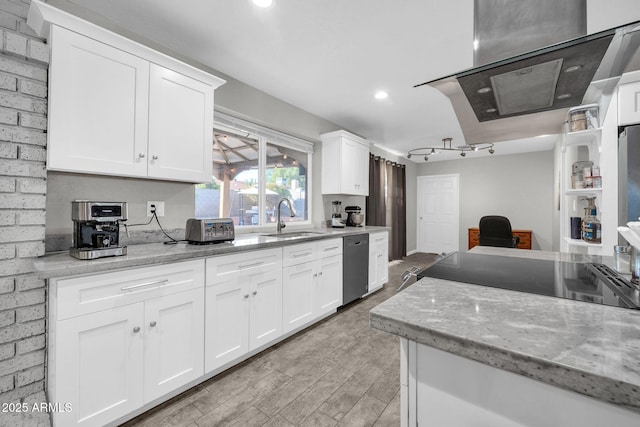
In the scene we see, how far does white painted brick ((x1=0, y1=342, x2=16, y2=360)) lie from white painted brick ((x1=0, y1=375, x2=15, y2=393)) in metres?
0.11

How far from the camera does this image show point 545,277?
43.4 inches

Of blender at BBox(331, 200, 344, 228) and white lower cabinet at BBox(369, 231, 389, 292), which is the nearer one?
white lower cabinet at BBox(369, 231, 389, 292)

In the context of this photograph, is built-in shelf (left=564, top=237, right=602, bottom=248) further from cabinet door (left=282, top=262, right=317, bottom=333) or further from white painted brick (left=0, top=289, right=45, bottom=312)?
white painted brick (left=0, top=289, right=45, bottom=312)

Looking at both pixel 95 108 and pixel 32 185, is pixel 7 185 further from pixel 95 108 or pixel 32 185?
pixel 95 108

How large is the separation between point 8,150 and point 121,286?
0.95 m

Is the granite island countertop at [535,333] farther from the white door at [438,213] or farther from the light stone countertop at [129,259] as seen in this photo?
the white door at [438,213]

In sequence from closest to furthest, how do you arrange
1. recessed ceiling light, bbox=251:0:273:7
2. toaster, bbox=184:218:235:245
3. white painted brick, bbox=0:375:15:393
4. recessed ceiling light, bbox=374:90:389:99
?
white painted brick, bbox=0:375:15:393, recessed ceiling light, bbox=251:0:273:7, toaster, bbox=184:218:235:245, recessed ceiling light, bbox=374:90:389:99

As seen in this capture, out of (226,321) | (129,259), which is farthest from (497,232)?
(129,259)

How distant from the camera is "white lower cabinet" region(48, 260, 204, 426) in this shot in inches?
50.4

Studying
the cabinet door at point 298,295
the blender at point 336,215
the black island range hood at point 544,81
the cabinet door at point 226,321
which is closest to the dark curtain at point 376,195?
the blender at point 336,215

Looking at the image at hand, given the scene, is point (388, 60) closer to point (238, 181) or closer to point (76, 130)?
point (238, 181)

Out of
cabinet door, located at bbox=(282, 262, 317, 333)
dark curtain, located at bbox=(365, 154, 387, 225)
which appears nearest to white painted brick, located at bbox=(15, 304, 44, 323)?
cabinet door, located at bbox=(282, 262, 317, 333)

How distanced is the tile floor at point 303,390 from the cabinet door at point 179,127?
148 cm

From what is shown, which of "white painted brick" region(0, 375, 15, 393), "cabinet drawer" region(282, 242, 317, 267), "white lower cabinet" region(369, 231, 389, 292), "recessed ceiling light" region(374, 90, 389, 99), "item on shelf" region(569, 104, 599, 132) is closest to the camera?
"white painted brick" region(0, 375, 15, 393)
